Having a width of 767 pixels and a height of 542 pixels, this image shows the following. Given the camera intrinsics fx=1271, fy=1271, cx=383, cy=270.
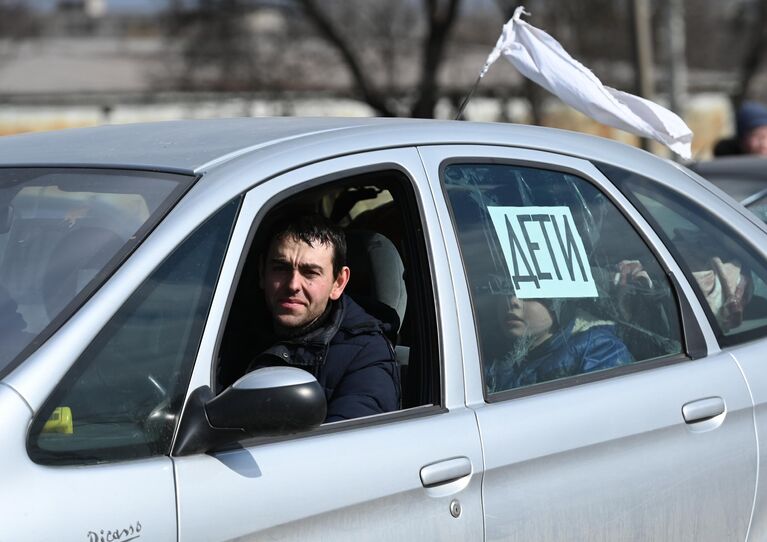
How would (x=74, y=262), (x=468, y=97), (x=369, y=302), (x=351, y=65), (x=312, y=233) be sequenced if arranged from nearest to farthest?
(x=74, y=262)
(x=312, y=233)
(x=369, y=302)
(x=468, y=97)
(x=351, y=65)

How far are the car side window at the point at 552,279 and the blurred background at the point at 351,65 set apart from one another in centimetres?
1691

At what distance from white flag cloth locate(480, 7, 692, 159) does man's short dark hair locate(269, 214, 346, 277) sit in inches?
46.2

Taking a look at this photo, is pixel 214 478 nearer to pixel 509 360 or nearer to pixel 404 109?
pixel 509 360

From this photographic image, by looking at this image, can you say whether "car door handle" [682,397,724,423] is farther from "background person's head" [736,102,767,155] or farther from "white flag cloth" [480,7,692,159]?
"background person's head" [736,102,767,155]

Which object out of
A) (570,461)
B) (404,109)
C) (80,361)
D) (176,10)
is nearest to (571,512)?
(570,461)

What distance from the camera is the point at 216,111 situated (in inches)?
1088

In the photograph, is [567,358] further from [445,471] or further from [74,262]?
[74,262]

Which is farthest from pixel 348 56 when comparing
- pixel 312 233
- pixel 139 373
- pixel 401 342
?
pixel 139 373

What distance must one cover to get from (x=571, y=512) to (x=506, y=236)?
69 cm

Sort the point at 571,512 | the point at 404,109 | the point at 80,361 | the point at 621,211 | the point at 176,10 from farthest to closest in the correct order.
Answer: the point at 404,109
the point at 176,10
the point at 621,211
the point at 571,512
the point at 80,361

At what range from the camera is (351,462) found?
2.59m

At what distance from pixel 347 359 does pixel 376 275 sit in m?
0.51

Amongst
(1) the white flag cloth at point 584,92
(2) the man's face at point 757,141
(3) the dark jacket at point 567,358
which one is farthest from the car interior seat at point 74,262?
(2) the man's face at point 757,141

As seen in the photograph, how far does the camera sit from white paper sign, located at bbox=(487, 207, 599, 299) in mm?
3126
